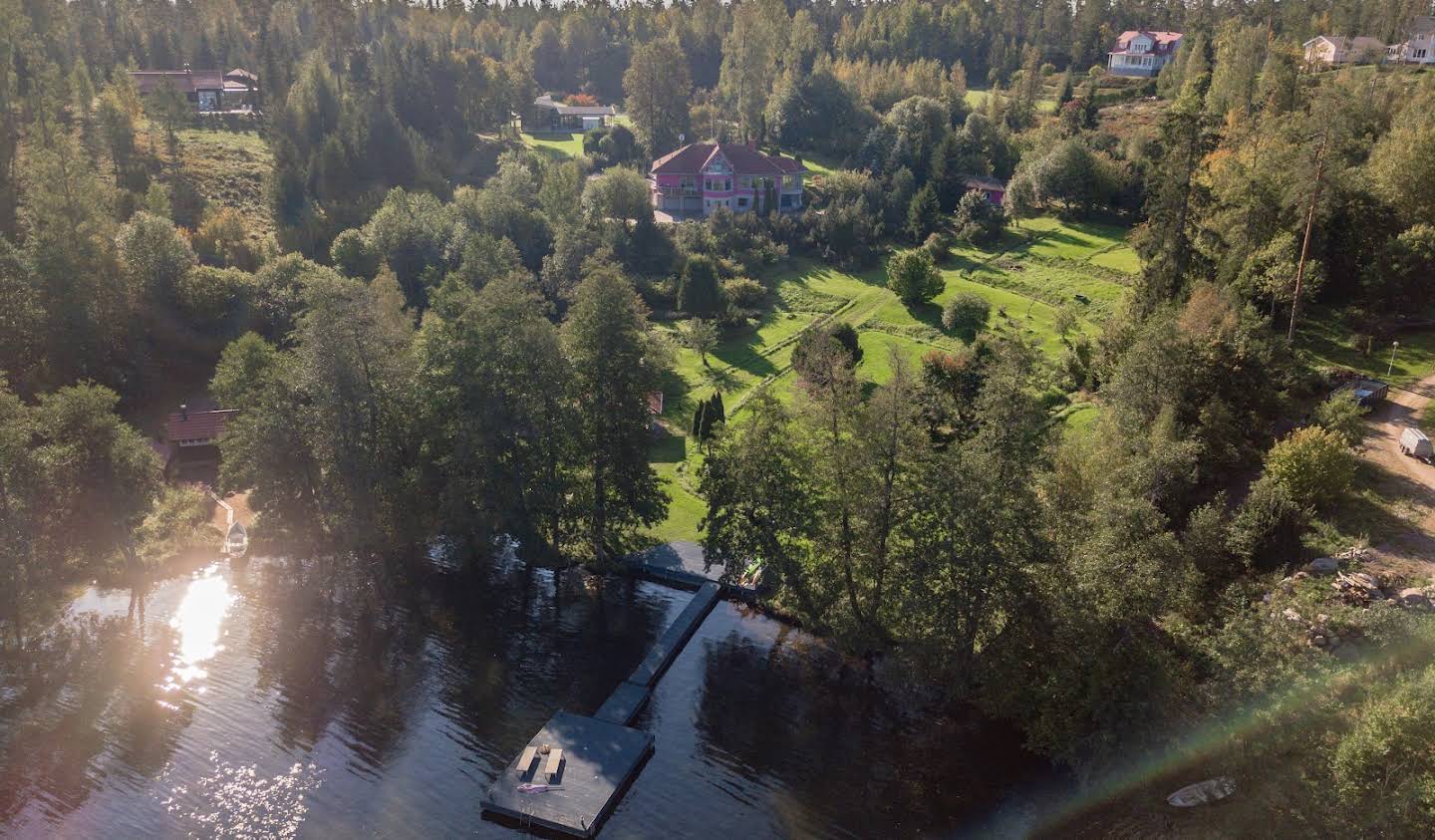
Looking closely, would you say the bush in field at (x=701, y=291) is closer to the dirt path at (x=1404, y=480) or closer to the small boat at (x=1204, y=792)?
the dirt path at (x=1404, y=480)

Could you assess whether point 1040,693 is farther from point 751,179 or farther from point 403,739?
point 751,179

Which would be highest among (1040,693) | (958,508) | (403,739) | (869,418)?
(869,418)

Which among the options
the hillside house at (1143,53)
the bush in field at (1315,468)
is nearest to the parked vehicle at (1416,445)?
the bush in field at (1315,468)

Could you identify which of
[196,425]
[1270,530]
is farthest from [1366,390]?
[196,425]

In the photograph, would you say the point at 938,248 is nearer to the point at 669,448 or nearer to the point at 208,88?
the point at 669,448

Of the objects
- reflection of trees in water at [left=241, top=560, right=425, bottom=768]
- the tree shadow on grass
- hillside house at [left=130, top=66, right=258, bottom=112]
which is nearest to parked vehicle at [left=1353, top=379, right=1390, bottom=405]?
the tree shadow on grass

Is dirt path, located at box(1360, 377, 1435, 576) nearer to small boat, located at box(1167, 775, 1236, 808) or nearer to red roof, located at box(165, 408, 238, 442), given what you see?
small boat, located at box(1167, 775, 1236, 808)

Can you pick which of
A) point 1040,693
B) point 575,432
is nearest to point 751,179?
point 575,432
